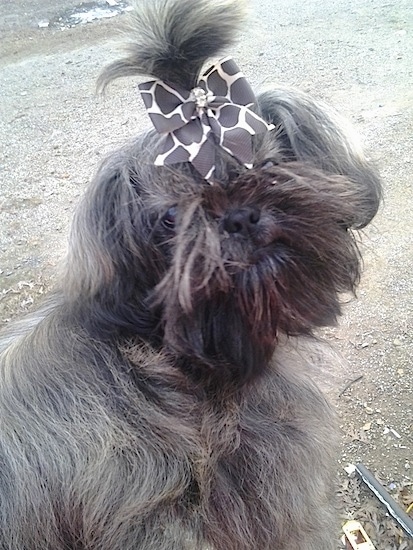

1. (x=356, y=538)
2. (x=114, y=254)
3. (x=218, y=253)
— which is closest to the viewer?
(x=218, y=253)

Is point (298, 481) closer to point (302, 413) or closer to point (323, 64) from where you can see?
point (302, 413)

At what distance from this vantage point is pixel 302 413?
55.7 inches

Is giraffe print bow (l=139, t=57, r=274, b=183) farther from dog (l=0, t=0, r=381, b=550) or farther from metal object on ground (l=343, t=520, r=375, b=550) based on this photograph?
metal object on ground (l=343, t=520, r=375, b=550)

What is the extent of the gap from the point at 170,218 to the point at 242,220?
0.14 metres

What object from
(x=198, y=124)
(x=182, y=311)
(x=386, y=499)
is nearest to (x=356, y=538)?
(x=386, y=499)

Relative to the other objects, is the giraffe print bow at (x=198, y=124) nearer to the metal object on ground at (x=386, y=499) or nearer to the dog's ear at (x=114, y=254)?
the dog's ear at (x=114, y=254)

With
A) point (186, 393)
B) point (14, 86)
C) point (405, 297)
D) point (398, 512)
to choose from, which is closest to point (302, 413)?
point (186, 393)

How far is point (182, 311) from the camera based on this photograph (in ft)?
3.65

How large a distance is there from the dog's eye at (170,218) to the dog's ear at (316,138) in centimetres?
23

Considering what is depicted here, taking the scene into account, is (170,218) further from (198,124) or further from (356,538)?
(356,538)

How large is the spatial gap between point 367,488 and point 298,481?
590mm

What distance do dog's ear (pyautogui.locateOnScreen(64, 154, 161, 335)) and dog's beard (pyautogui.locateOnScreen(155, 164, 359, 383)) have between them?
0.07m

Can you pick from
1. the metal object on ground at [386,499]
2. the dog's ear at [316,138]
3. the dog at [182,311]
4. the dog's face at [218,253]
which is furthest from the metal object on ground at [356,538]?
the dog's ear at [316,138]

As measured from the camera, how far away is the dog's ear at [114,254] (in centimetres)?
118
